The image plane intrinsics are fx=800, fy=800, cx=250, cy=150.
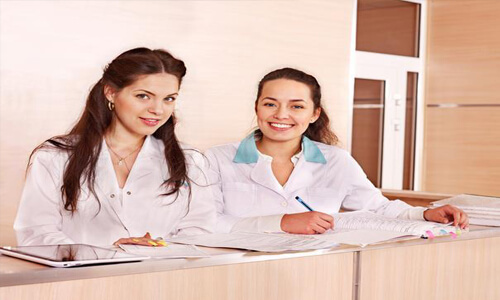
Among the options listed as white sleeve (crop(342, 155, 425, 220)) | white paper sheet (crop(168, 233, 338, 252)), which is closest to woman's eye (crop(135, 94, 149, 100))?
white paper sheet (crop(168, 233, 338, 252))

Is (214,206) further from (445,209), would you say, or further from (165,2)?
(165,2)

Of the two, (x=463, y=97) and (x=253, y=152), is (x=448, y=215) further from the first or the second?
(x=463, y=97)

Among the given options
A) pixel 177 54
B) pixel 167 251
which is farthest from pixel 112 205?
pixel 177 54

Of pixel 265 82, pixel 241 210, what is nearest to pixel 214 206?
pixel 241 210

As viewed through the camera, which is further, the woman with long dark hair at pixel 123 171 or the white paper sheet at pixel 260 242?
the woman with long dark hair at pixel 123 171

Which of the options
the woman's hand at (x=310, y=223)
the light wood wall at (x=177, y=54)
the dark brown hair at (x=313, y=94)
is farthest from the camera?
the light wood wall at (x=177, y=54)

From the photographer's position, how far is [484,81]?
7.05 m

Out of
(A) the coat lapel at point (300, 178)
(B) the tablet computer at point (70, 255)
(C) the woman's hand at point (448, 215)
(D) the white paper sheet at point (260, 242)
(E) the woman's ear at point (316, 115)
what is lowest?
(D) the white paper sheet at point (260, 242)

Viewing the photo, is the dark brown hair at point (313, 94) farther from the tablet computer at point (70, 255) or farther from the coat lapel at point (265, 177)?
the tablet computer at point (70, 255)

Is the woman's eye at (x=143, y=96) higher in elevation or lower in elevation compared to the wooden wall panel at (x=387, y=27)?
lower

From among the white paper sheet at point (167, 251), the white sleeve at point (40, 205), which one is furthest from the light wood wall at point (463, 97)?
the white paper sheet at point (167, 251)

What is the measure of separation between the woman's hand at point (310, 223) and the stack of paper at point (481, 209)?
2.07 feet

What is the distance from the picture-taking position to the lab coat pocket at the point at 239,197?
310cm

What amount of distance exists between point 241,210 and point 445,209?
2.69ft
